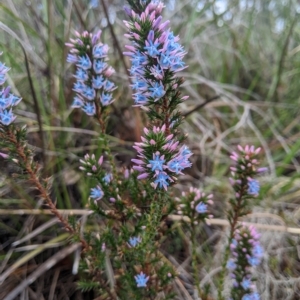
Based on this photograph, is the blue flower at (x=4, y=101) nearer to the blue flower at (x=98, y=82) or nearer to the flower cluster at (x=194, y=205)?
the blue flower at (x=98, y=82)

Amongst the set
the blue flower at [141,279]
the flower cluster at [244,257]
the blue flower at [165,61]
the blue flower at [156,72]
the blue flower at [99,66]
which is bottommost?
the blue flower at [141,279]

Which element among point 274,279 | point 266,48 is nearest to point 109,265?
point 274,279

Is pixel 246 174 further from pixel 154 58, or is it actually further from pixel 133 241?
pixel 154 58

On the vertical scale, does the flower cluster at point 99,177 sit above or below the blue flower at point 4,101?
below

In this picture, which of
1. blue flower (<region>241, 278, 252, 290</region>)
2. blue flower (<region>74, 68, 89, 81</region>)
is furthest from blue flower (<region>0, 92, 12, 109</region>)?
blue flower (<region>241, 278, 252, 290</region>)

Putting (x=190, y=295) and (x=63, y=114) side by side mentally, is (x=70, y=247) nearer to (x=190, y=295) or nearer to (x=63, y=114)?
(x=190, y=295)

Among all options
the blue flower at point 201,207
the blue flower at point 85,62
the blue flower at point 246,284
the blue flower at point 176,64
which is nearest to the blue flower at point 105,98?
the blue flower at point 85,62

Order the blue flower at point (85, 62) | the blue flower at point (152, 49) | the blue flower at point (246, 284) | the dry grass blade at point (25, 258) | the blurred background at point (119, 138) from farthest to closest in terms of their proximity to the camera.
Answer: the blurred background at point (119, 138) → the dry grass blade at point (25, 258) → the blue flower at point (246, 284) → the blue flower at point (85, 62) → the blue flower at point (152, 49)
